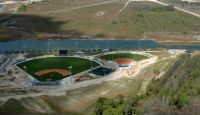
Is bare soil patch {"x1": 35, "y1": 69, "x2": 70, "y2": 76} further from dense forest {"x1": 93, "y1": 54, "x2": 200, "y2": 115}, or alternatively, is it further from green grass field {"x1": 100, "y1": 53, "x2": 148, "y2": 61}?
dense forest {"x1": 93, "y1": 54, "x2": 200, "y2": 115}

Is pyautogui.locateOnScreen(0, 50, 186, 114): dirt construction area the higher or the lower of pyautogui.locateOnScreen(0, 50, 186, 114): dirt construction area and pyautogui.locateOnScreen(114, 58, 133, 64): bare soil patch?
the lower

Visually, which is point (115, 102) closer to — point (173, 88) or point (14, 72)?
point (173, 88)

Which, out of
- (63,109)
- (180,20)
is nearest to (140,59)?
(63,109)

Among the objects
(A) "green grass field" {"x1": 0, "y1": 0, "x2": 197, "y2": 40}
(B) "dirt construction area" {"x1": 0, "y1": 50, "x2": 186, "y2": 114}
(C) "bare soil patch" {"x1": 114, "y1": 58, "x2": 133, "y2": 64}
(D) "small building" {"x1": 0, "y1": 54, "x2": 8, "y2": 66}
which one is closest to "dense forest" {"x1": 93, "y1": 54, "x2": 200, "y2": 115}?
(B) "dirt construction area" {"x1": 0, "y1": 50, "x2": 186, "y2": 114}

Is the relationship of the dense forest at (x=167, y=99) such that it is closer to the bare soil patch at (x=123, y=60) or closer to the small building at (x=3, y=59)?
the bare soil patch at (x=123, y=60)

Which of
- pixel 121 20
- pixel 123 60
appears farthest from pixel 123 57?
pixel 121 20

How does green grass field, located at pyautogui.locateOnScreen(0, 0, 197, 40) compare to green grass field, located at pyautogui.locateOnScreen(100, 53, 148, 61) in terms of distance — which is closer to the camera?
green grass field, located at pyautogui.locateOnScreen(100, 53, 148, 61)

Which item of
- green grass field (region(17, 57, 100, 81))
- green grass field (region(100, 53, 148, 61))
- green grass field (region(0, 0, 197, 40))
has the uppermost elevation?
green grass field (region(0, 0, 197, 40))
